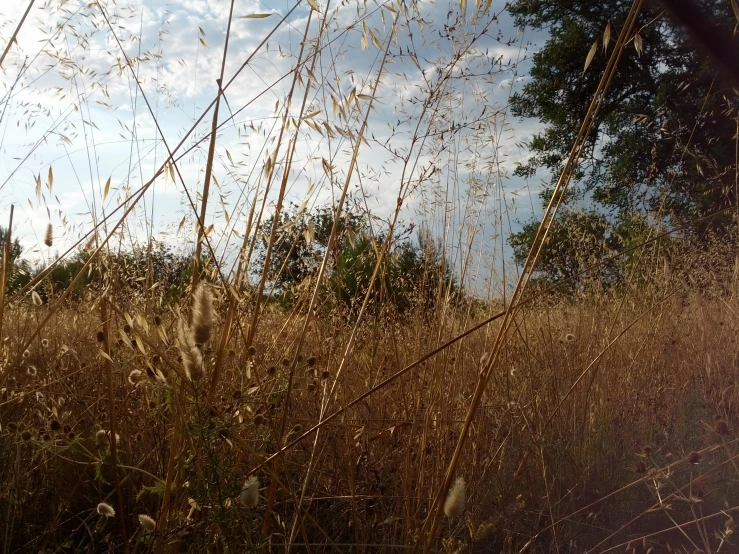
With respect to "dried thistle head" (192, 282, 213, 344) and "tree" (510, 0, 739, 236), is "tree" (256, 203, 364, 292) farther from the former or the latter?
"tree" (510, 0, 739, 236)

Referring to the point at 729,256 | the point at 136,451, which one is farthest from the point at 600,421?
the point at 729,256

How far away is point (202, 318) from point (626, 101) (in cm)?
1001

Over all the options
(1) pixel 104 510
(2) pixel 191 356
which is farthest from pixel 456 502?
(1) pixel 104 510

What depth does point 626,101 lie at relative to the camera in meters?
9.53

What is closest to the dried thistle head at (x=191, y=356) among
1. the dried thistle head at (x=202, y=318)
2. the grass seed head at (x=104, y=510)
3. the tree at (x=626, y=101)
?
the dried thistle head at (x=202, y=318)

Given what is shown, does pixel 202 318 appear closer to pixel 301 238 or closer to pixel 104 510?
pixel 104 510

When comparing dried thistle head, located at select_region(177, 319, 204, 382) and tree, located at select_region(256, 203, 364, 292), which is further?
tree, located at select_region(256, 203, 364, 292)

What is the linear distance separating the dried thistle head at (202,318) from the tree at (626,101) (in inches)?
287

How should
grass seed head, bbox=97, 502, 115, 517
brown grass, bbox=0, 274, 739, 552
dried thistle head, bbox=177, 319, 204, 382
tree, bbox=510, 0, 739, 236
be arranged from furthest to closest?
tree, bbox=510, 0, 739, 236 → brown grass, bbox=0, 274, 739, 552 → grass seed head, bbox=97, 502, 115, 517 → dried thistle head, bbox=177, 319, 204, 382

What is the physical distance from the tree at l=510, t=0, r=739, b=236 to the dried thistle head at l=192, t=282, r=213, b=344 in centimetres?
729

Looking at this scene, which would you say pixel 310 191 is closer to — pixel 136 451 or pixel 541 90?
pixel 136 451

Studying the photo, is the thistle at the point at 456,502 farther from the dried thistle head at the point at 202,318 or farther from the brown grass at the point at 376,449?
the dried thistle head at the point at 202,318

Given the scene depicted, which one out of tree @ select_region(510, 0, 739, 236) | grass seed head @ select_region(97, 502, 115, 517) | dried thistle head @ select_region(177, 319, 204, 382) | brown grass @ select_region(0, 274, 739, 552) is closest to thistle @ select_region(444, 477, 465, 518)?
brown grass @ select_region(0, 274, 739, 552)

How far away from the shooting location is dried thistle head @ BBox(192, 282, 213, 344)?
0.80 metres
